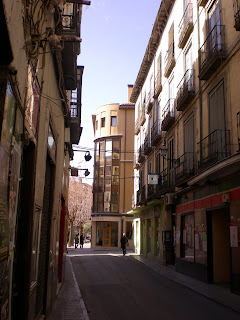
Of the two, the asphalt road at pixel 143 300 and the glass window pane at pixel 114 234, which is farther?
the glass window pane at pixel 114 234

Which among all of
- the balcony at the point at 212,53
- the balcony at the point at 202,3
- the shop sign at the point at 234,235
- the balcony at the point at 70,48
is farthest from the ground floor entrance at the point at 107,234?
the balcony at the point at 70,48

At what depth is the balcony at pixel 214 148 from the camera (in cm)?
1248

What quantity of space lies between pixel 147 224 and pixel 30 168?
25150 millimetres

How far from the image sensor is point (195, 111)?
16484 mm

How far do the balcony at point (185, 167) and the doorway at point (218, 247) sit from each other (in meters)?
2.31

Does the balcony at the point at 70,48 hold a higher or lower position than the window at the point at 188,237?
higher

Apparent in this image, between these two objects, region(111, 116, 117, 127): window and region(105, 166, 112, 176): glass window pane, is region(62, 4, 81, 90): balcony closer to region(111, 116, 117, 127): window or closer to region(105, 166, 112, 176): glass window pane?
region(105, 166, 112, 176): glass window pane

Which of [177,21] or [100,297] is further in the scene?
[177,21]

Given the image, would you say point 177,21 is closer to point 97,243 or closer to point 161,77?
point 161,77

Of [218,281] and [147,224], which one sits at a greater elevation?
[147,224]

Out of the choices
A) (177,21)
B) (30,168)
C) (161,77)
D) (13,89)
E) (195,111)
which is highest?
(177,21)

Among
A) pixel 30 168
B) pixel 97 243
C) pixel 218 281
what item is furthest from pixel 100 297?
pixel 97 243

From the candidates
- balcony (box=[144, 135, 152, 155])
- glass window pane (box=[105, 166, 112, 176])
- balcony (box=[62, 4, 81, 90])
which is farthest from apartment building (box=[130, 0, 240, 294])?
glass window pane (box=[105, 166, 112, 176])

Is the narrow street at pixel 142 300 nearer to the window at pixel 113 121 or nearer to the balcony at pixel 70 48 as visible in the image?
the balcony at pixel 70 48
